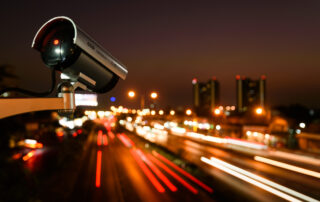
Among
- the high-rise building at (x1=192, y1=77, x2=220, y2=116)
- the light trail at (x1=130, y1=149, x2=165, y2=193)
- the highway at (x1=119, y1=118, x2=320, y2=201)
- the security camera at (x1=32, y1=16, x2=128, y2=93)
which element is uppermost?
the high-rise building at (x1=192, y1=77, x2=220, y2=116)

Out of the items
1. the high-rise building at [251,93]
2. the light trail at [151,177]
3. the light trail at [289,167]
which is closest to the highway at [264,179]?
the light trail at [289,167]

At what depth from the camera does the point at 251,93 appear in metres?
90.1

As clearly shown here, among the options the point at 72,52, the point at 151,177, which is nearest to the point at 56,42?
the point at 72,52

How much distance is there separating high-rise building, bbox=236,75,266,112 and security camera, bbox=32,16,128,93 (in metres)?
86.5

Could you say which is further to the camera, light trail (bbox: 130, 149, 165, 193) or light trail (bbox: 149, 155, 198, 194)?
light trail (bbox: 130, 149, 165, 193)

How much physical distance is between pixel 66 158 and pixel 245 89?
70.8m

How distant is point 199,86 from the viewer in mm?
93750

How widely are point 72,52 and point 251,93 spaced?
93307 millimetres

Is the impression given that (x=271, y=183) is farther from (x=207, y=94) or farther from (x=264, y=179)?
(x=207, y=94)

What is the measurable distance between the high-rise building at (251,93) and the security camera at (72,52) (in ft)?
284

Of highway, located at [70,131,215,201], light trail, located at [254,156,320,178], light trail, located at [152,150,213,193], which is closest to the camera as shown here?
highway, located at [70,131,215,201]

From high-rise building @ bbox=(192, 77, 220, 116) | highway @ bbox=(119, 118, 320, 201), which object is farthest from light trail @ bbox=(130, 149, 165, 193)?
high-rise building @ bbox=(192, 77, 220, 116)

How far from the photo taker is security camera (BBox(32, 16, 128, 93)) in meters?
2.06

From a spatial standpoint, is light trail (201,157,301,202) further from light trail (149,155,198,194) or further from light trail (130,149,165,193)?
light trail (130,149,165,193)
